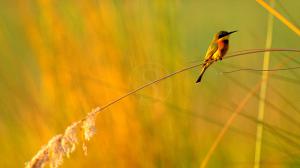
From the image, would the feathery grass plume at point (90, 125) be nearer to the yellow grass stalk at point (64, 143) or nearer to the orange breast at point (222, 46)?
the yellow grass stalk at point (64, 143)

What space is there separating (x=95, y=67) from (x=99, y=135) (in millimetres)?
295

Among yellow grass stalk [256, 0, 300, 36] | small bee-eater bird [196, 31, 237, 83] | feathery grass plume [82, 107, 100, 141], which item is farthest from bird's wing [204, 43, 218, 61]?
feathery grass plume [82, 107, 100, 141]

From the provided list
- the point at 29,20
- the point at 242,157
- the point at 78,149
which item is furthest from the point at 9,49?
the point at 242,157

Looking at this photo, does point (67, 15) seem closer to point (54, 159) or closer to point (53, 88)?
point (53, 88)

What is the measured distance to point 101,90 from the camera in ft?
6.74

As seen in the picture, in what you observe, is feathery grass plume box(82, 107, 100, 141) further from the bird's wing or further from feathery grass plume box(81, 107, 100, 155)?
the bird's wing

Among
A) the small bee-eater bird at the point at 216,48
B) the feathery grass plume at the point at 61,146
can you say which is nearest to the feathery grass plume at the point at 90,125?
the feathery grass plume at the point at 61,146

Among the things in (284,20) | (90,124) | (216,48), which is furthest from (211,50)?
(90,124)

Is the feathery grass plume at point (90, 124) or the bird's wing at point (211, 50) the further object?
the bird's wing at point (211, 50)

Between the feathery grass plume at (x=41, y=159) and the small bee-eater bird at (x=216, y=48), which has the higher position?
the small bee-eater bird at (x=216, y=48)

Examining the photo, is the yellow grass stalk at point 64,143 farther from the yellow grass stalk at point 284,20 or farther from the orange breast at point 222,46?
the orange breast at point 222,46

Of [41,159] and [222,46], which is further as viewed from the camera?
[222,46]

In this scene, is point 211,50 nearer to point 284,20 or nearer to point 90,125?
point 284,20

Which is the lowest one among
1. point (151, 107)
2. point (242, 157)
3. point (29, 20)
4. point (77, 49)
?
point (242, 157)
